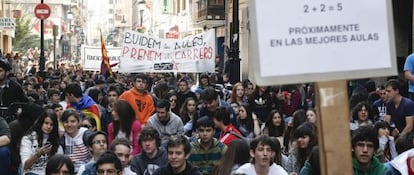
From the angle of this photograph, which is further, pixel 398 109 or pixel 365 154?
pixel 398 109

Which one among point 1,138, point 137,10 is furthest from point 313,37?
point 137,10

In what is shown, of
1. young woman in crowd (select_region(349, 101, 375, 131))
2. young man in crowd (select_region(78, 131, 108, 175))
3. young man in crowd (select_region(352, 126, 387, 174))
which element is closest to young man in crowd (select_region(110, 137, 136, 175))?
young man in crowd (select_region(78, 131, 108, 175))

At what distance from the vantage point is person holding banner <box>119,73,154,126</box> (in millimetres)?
12531

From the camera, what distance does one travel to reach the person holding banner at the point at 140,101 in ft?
41.1

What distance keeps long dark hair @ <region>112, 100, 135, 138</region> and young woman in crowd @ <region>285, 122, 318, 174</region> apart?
85.8 inches

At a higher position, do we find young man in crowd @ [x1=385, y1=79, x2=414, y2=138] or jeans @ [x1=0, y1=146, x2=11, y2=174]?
young man in crowd @ [x1=385, y1=79, x2=414, y2=138]

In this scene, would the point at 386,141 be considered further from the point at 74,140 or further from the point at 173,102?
the point at 173,102

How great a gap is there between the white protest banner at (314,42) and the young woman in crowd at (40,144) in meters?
4.88

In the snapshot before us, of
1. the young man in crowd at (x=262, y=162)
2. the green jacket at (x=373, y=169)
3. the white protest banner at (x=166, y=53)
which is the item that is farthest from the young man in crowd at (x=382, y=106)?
the white protest banner at (x=166, y=53)

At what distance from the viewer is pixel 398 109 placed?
10594 mm

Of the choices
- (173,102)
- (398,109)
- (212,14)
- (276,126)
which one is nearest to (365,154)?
(398,109)

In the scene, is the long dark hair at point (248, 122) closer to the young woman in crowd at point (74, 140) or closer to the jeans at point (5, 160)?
the young woman in crowd at point (74, 140)

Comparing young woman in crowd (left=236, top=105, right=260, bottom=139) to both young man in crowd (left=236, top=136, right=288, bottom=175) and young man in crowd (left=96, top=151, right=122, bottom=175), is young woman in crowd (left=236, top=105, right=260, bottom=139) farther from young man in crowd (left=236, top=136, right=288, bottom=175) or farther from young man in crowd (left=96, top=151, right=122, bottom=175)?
young man in crowd (left=96, top=151, right=122, bottom=175)

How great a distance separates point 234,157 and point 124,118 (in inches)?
102
